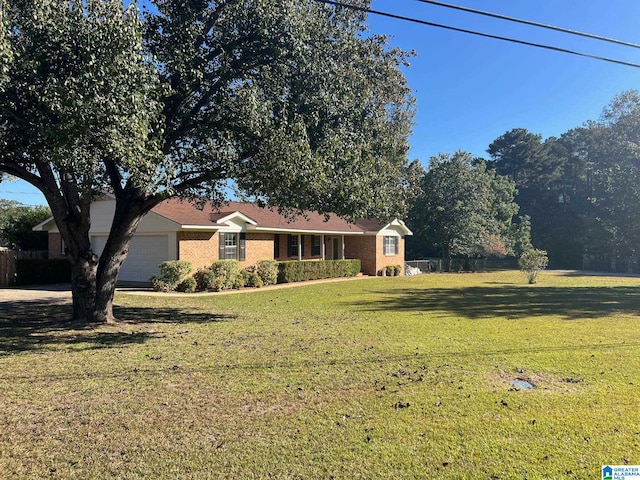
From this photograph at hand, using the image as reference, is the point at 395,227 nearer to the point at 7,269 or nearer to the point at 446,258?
the point at 446,258

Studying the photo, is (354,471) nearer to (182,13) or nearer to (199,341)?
(199,341)

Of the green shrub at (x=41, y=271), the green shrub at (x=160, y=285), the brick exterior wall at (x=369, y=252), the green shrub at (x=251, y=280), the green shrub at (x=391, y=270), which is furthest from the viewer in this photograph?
the green shrub at (x=391, y=270)

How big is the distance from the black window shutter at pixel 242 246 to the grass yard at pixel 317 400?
11.6 metres

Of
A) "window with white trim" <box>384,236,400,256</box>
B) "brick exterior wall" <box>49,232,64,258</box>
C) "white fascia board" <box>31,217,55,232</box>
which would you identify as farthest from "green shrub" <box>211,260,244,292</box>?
"window with white trim" <box>384,236,400,256</box>

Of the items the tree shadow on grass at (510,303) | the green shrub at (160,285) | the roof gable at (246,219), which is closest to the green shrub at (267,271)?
the roof gable at (246,219)

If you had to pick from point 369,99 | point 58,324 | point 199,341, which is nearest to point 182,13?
point 369,99

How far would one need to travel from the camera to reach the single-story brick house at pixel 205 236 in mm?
19938

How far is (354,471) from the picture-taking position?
3770 millimetres

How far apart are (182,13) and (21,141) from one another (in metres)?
4.15

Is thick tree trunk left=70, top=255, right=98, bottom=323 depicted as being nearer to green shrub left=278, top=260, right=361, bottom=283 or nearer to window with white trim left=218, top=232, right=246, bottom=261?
window with white trim left=218, top=232, right=246, bottom=261

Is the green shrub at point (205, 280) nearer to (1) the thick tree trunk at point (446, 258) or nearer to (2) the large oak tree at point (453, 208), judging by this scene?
(2) the large oak tree at point (453, 208)

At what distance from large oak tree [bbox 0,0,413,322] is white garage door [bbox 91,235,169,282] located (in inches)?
380

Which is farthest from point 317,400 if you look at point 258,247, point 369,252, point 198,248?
point 369,252

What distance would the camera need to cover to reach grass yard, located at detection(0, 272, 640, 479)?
3943 mm
